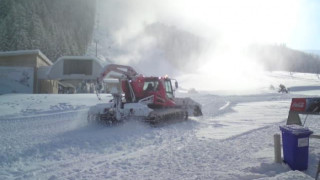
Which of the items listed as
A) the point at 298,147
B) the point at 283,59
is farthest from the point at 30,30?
the point at 283,59

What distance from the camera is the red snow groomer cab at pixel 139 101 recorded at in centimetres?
1280

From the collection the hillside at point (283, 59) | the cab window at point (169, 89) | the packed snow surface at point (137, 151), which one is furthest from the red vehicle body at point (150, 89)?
the hillside at point (283, 59)

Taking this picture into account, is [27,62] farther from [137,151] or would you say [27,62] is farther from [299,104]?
[299,104]

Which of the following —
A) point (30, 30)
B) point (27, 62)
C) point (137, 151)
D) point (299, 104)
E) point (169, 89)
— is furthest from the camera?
point (30, 30)

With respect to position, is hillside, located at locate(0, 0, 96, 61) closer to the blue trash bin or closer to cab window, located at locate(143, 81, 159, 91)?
cab window, located at locate(143, 81, 159, 91)

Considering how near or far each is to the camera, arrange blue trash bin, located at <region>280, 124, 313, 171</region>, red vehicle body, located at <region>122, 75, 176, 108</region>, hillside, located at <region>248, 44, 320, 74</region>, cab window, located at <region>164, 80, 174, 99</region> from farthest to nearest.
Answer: hillside, located at <region>248, 44, 320, 74</region>
cab window, located at <region>164, 80, 174, 99</region>
red vehicle body, located at <region>122, 75, 176, 108</region>
blue trash bin, located at <region>280, 124, 313, 171</region>

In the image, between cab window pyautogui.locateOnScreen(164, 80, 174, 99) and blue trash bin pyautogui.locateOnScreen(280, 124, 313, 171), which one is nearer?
blue trash bin pyautogui.locateOnScreen(280, 124, 313, 171)

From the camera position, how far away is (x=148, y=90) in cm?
1469

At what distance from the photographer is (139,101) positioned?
46.4ft

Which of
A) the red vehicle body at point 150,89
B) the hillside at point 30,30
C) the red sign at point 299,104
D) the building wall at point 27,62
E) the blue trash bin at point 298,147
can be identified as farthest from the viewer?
the hillside at point 30,30

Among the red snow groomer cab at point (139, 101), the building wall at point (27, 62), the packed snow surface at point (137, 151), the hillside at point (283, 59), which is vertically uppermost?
the hillside at point (283, 59)

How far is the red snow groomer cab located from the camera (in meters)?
12.8

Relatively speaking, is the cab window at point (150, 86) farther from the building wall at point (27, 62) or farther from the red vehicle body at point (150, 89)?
the building wall at point (27, 62)

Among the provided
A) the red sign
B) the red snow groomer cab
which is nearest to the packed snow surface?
the red snow groomer cab
